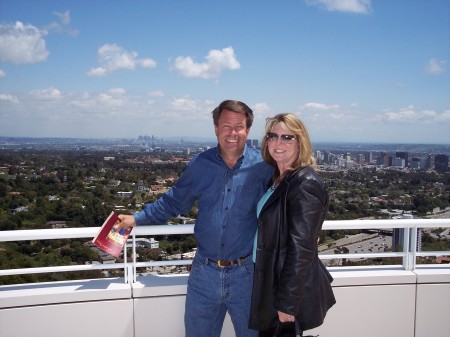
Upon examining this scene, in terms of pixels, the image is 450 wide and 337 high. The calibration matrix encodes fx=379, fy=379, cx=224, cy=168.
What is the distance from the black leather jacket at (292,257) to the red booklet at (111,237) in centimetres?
98

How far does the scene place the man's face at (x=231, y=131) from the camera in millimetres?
2082

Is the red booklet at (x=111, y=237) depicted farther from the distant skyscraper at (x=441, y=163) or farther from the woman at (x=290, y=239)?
the distant skyscraper at (x=441, y=163)

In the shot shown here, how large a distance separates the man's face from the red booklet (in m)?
0.87

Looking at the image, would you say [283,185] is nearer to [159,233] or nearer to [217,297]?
[217,297]

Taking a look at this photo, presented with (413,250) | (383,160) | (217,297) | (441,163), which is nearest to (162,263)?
(217,297)

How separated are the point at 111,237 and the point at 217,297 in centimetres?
81

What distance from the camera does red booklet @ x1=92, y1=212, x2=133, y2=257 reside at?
2363 millimetres

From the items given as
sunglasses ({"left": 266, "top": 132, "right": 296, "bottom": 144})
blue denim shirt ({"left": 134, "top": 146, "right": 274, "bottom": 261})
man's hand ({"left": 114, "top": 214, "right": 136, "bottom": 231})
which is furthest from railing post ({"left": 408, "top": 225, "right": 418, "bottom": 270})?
man's hand ({"left": 114, "top": 214, "right": 136, "bottom": 231})

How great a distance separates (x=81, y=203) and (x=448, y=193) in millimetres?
13163

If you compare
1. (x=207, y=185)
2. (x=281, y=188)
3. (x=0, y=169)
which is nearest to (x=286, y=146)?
(x=281, y=188)

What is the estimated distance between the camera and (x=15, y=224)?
8352mm

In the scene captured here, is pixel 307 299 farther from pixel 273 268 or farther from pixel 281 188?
pixel 281 188

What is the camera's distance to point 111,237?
2.41m

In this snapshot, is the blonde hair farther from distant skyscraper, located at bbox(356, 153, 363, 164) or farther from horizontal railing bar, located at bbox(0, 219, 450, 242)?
distant skyscraper, located at bbox(356, 153, 363, 164)
